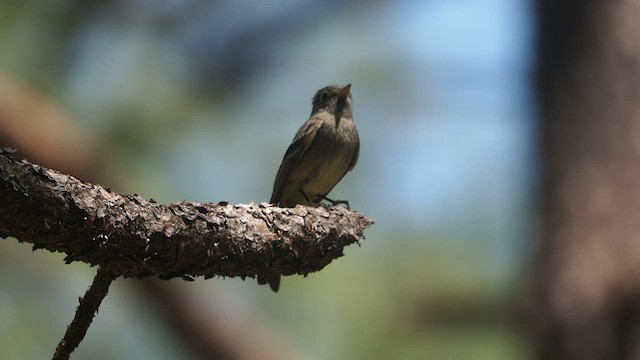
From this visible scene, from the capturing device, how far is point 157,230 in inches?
80.0

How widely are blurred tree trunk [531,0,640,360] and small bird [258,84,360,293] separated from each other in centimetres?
173

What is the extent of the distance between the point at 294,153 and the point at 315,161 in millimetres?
142

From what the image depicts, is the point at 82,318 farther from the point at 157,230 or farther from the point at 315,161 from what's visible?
the point at 315,161

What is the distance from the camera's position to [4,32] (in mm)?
4992

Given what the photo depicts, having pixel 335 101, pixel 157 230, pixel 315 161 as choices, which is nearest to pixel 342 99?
pixel 335 101

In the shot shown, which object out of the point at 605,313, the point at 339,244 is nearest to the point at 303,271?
the point at 339,244

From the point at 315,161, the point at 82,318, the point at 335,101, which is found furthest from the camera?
the point at 335,101

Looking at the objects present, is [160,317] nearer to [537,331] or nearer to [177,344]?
[177,344]

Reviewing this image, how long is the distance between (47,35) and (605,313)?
3789 mm

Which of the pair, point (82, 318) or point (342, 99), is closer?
point (82, 318)

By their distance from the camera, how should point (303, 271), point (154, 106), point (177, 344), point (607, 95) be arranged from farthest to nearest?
point (154, 106)
point (177, 344)
point (607, 95)
point (303, 271)

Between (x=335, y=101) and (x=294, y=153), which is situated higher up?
(x=335, y=101)

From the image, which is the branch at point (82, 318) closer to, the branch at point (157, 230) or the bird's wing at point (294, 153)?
the branch at point (157, 230)

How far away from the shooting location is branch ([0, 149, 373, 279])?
5.66 ft
